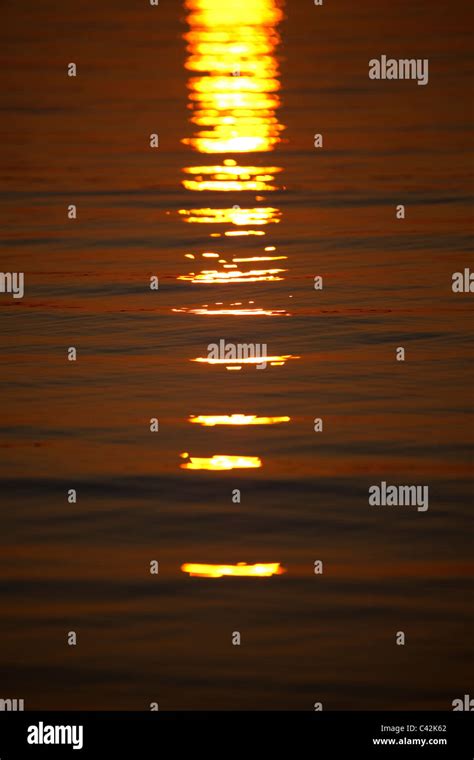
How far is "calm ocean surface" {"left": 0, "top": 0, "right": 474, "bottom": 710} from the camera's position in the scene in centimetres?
332

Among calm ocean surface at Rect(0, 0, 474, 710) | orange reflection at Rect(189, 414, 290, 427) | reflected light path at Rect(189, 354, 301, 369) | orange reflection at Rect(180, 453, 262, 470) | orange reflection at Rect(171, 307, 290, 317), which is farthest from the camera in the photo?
orange reflection at Rect(171, 307, 290, 317)

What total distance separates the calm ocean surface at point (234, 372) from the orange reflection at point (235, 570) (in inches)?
0.9

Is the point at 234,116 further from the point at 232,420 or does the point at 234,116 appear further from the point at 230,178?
the point at 232,420

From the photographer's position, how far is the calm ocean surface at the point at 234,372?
332cm

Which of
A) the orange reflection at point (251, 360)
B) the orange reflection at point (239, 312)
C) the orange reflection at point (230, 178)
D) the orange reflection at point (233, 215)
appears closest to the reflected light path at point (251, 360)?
the orange reflection at point (251, 360)

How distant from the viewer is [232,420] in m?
4.16

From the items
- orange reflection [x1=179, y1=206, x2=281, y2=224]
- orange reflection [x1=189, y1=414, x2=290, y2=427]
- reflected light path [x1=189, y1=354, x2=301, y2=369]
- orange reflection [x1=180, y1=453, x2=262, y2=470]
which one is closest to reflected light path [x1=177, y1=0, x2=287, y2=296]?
orange reflection [x1=179, y1=206, x2=281, y2=224]

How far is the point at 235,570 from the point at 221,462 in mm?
500

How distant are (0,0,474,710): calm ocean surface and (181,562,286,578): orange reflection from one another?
2 centimetres

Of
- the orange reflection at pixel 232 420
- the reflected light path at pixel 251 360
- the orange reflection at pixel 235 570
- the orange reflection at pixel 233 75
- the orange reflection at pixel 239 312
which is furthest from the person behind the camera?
the orange reflection at pixel 233 75

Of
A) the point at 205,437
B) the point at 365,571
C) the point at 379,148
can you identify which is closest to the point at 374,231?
the point at 379,148

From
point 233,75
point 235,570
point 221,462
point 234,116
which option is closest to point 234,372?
point 221,462

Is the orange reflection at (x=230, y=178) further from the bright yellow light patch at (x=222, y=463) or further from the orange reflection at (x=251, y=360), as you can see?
the bright yellow light patch at (x=222, y=463)

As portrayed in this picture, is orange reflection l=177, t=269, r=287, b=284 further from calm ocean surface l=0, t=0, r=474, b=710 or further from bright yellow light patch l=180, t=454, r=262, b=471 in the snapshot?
bright yellow light patch l=180, t=454, r=262, b=471
